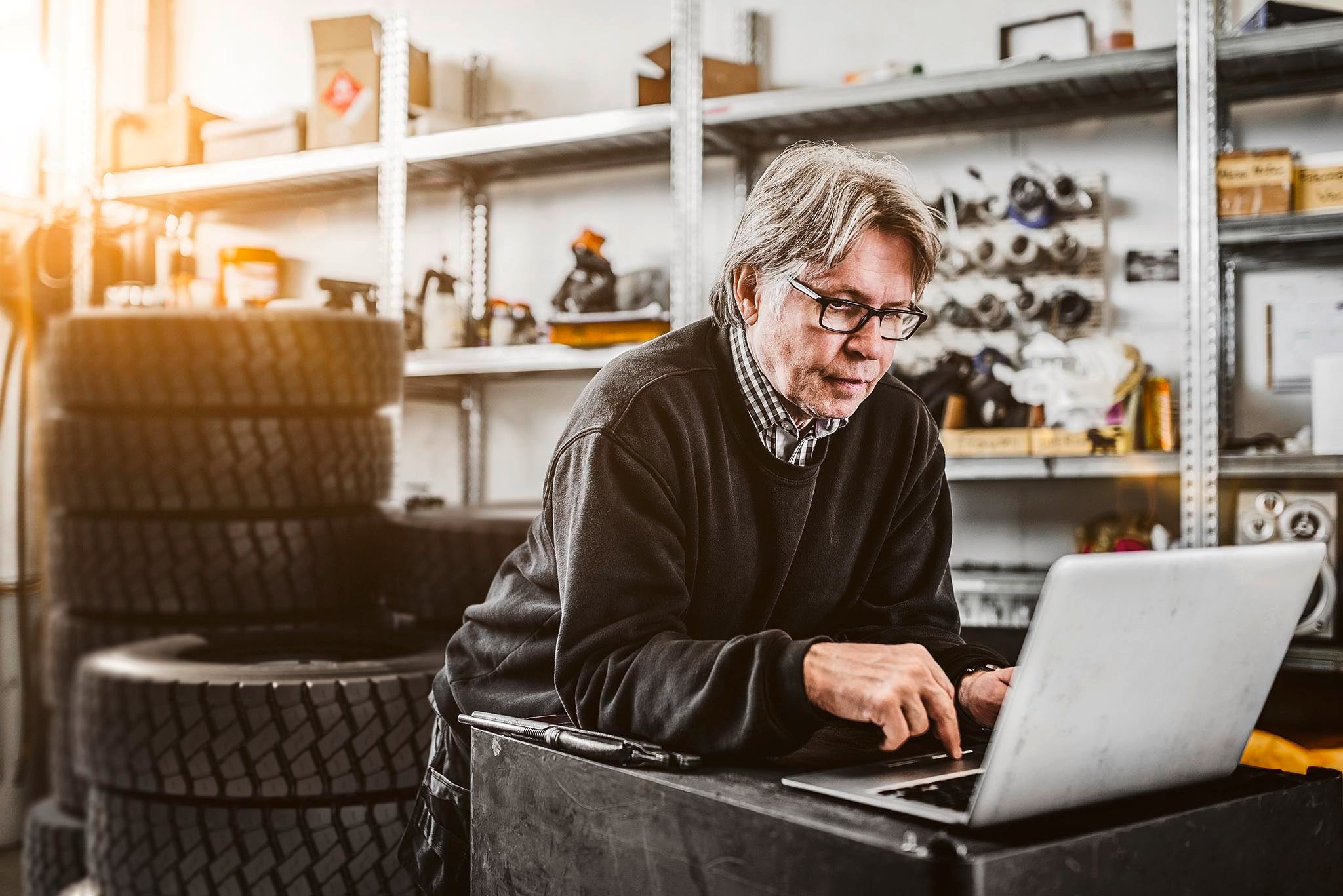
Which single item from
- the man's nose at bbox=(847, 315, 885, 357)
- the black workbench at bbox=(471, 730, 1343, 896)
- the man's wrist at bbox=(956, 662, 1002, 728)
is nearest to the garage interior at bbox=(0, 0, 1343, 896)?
the black workbench at bbox=(471, 730, 1343, 896)

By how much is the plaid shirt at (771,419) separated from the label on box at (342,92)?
2765 mm

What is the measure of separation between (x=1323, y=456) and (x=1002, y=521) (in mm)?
913

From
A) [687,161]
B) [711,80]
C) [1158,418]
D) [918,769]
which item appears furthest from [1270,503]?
[918,769]

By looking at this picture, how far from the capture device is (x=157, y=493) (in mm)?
2326

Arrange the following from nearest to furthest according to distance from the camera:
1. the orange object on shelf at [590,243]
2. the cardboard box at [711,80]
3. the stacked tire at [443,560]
A: 1. the stacked tire at [443,560]
2. the cardboard box at [711,80]
3. the orange object on shelf at [590,243]

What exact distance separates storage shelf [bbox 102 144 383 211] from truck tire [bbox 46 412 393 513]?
1.49m

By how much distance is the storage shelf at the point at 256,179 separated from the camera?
12.0 ft

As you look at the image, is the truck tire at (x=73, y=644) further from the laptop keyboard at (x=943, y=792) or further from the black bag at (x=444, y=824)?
the laptop keyboard at (x=943, y=792)

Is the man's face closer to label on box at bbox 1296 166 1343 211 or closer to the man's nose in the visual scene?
the man's nose

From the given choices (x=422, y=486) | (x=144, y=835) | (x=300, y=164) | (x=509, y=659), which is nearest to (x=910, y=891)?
(x=509, y=659)

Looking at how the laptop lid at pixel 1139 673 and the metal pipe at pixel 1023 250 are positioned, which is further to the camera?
the metal pipe at pixel 1023 250

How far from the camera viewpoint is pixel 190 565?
7.59 feet

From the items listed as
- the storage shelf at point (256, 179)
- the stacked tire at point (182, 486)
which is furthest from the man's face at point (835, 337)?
the storage shelf at point (256, 179)

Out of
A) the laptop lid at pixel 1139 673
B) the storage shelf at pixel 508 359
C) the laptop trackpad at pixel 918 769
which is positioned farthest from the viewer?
the storage shelf at pixel 508 359
